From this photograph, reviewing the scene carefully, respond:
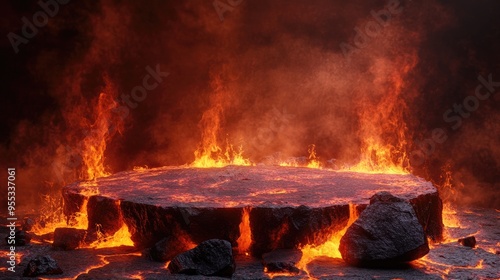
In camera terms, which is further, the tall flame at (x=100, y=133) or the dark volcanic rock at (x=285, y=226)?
the tall flame at (x=100, y=133)

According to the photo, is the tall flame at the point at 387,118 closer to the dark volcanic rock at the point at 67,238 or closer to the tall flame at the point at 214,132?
the tall flame at the point at 214,132

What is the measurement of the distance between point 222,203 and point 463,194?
559 centimetres

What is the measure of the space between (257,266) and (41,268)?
6.38 feet

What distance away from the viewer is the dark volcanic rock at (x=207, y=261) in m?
4.15

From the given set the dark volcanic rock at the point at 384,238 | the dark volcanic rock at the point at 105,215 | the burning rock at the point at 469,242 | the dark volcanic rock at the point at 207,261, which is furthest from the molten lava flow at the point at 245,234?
the burning rock at the point at 469,242

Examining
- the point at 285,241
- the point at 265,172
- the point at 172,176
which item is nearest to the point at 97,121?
the point at 172,176

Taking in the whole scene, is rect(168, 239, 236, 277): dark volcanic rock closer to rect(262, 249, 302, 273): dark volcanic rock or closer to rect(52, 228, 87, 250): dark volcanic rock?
rect(262, 249, 302, 273): dark volcanic rock

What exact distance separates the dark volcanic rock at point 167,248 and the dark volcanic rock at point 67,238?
92cm

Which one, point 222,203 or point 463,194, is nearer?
point 222,203

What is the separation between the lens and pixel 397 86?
29.4 feet

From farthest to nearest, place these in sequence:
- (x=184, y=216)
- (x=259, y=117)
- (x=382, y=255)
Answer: (x=259, y=117)
(x=184, y=216)
(x=382, y=255)

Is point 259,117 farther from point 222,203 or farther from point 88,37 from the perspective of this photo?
point 222,203

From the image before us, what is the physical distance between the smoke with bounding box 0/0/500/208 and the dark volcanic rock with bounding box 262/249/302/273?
4605mm

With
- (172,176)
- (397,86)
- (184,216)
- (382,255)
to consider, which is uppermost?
(397,86)
